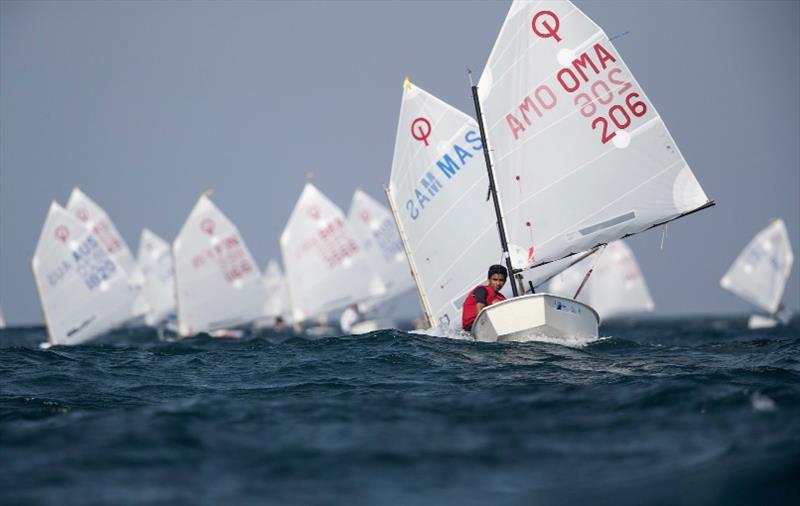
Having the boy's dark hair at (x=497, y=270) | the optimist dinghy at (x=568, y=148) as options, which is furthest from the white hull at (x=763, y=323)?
the boy's dark hair at (x=497, y=270)

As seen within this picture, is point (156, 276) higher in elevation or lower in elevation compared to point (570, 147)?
higher

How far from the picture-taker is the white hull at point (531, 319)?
14.5 metres

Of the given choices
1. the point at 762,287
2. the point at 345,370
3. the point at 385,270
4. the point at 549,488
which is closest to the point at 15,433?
the point at 549,488

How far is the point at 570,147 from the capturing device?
53.0 ft

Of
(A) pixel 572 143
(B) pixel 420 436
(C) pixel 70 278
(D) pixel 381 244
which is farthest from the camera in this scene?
(D) pixel 381 244

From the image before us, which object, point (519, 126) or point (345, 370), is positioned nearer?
point (345, 370)

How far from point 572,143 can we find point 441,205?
4.13 m

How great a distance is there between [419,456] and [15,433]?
11.9 ft

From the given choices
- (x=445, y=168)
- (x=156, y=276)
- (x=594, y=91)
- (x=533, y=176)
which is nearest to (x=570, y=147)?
(x=533, y=176)

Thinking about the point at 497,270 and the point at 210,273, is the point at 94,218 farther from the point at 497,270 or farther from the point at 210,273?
the point at 497,270

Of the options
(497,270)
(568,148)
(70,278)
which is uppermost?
(70,278)

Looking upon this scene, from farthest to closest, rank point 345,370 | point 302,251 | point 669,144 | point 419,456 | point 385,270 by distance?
point 385,270 → point 302,251 → point 669,144 → point 345,370 → point 419,456

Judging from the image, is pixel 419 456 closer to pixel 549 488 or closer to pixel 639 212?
pixel 549 488

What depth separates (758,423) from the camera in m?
7.98
